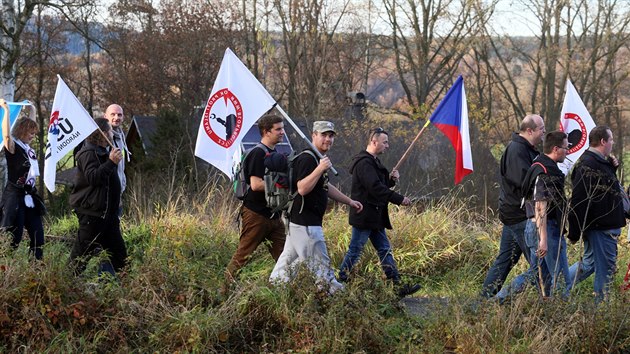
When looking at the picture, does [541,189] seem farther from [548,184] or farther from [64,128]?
[64,128]

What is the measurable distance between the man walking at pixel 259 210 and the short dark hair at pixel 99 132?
4.16 ft

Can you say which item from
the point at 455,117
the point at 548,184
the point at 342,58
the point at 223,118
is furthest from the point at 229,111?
the point at 342,58

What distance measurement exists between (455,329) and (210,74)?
3231cm

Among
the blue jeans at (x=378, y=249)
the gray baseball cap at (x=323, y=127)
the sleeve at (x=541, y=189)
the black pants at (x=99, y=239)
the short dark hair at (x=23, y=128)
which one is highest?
the gray baseball cap at (x=323, y=127)

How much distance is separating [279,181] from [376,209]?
145cm

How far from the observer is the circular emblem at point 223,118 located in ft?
29.4

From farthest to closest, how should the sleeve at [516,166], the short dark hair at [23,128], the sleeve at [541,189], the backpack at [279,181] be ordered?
the short dark hair at [23,128] < the sleeve at [516,166] < the backpack at [279,181] < the sleeve at [541,189]

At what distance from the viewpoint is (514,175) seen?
7.92m

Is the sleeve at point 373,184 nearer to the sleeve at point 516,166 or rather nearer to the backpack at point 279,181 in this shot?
the sleeve at point 516,166

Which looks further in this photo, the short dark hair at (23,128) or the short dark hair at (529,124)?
the short dark hair at (23,128)

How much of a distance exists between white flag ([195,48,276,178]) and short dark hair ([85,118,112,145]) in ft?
3.48

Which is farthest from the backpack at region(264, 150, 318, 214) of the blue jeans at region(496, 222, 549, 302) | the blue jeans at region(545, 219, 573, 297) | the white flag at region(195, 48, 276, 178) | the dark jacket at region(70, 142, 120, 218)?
the blue jeans at region(545, 219, 573, 297)

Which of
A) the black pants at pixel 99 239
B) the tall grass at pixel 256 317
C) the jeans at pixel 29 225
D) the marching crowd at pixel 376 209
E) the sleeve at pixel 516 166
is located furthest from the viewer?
the jeans at pixel 29 225

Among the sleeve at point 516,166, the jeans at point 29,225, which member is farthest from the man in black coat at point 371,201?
the jeans at point 29,225
